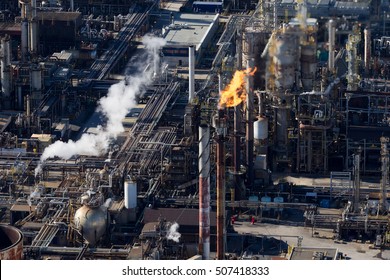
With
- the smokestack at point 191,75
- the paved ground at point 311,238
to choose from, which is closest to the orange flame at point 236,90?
the smokestack at point 191,75

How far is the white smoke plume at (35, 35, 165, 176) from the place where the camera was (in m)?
137

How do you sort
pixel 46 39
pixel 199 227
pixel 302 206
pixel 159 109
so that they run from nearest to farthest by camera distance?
pixel 199 227, pixel 302 206, pixel 159 109, pixel 46 39

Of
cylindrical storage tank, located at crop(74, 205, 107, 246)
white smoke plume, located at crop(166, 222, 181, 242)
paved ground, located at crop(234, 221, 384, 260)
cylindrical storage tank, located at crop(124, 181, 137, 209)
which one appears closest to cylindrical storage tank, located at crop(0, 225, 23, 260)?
cylindrical storage tank, located at crop(74, 205, 107, 246)

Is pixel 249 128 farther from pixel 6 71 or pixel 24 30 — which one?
pixel 24 30

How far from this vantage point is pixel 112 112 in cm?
14800

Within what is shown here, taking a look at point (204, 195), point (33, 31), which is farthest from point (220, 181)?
point (33, 31)

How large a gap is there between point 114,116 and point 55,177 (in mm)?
13771

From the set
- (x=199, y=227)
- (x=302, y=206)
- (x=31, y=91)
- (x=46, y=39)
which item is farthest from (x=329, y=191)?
(x=46, y=39)

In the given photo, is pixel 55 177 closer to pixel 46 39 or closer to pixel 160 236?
pixel 160 236

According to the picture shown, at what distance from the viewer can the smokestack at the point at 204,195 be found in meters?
119

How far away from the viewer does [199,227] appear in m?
121

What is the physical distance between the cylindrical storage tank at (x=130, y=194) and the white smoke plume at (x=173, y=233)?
459cm

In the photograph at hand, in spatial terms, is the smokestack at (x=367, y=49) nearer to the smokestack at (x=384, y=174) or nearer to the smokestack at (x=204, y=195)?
the smokestack at (x=384, y=174)

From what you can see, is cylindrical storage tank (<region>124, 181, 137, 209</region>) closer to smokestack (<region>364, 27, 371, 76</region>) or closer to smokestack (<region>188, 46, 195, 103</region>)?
smokestack (<region>188, 46, 195, 103</region>)
